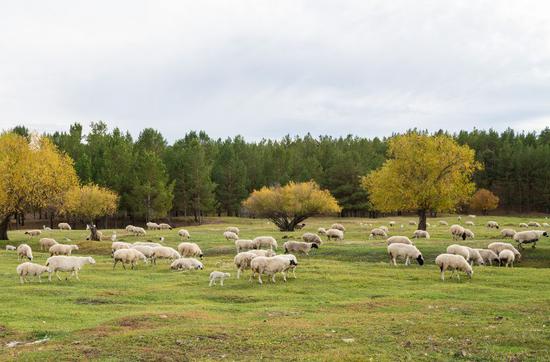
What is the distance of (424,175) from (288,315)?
4246cm

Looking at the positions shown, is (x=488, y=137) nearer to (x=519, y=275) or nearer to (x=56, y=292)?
(x=519, y=275)

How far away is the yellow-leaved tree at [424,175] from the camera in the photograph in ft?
192

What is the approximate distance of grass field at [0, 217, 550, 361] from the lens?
48.7ft

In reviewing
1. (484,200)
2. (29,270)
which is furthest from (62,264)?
(484,200)

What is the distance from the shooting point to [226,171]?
116938mm

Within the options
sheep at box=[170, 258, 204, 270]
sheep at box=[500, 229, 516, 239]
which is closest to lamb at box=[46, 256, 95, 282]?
sheep at box=[170, 258, 204, 270]

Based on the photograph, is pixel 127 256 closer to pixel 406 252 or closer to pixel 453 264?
pixel 406 252

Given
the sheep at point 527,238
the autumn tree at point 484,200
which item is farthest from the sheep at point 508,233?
the autumn tree at point 484,200

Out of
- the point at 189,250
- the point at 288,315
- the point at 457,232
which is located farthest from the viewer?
the point at 457,232

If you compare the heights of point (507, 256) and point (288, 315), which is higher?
point (507, 256)

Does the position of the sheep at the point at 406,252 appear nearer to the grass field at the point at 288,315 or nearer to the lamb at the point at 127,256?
the grass field at the point at 288,315

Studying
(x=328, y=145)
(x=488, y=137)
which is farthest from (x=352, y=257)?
(x=488, y=137)

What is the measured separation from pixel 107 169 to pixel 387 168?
59534 millimetres

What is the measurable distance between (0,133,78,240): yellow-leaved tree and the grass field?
28.5 meters
